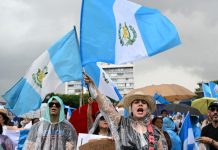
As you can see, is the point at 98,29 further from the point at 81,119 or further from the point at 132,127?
the point at 132,127

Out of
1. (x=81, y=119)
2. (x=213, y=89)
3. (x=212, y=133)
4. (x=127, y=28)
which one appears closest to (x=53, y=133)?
(x=81, y=119)

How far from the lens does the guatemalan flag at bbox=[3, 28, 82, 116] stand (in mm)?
7871

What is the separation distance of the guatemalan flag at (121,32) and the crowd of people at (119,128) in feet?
2.91

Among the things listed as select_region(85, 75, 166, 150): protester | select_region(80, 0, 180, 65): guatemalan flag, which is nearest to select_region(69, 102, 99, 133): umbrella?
select_region(80, 0, 180, 65): guatemalan flag

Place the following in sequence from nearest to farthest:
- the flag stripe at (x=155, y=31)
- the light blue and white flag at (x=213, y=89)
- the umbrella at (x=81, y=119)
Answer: the flag stripe at (x=155, y=31), the umbrella at (x=81, y=119), the light blue and white flag at (x=213, y=89)

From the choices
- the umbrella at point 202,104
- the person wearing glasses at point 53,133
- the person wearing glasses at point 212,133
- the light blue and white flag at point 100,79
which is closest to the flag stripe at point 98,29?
the light blue and white flag at point 100,79

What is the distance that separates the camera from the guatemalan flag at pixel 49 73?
7871 millimetres

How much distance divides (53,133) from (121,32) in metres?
2.25

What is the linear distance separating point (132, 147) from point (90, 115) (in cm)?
236

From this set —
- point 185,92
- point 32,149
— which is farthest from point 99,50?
point 185,92

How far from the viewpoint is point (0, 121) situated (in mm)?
6719

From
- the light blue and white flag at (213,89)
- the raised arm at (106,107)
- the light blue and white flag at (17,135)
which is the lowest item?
the light blue and white flag at (17,135)

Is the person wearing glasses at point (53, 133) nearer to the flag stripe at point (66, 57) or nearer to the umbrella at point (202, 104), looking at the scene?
the flag stripe at point (66, 57)

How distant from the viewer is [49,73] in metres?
8.23
